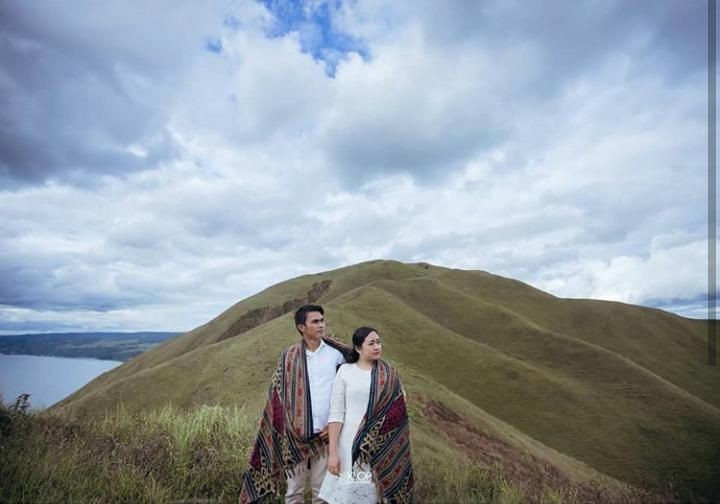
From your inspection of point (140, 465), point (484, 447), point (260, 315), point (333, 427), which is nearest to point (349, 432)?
point (333, 427)

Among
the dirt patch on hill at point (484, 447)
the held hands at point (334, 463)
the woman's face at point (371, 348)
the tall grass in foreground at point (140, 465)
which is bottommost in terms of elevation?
the dirt patch on hill at point (484, 447)

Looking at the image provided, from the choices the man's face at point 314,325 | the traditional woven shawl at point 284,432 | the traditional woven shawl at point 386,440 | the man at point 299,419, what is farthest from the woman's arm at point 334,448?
the man's face at point 314,325

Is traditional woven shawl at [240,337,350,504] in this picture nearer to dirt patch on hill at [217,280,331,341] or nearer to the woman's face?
the woman's face

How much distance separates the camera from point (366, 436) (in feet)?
16.5

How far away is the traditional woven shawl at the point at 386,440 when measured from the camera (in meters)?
5.03

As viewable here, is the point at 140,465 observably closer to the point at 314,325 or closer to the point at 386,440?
the point at 314,325

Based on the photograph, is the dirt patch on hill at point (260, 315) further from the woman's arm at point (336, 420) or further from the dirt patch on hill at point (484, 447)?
the woman's arm at point (336, 420)

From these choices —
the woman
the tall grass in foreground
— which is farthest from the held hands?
the tall grass in foreground

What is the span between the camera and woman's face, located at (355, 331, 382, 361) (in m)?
5.12

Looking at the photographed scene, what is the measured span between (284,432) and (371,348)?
5.22 ft

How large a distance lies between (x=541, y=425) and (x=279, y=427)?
38.2 meters

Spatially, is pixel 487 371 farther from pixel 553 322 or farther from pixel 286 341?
pixel 553 322

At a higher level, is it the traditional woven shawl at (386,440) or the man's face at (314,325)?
the man's face at (314,325)

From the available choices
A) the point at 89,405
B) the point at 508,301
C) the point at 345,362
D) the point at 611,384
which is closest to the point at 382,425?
the point at 345,362
